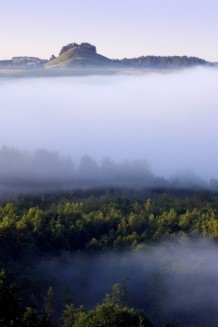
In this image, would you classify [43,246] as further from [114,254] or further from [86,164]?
[86,164]

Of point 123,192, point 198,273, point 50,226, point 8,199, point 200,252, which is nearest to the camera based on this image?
point 198,273

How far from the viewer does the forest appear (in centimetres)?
5350

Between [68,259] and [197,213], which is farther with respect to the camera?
[197,213]

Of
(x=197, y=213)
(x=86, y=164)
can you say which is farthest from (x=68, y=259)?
(x=86, y=164)

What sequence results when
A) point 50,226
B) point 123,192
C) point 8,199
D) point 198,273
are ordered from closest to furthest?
point 198,273 < point 50,226 < point 8,199 < point 123,192

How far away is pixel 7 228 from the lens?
62.8 meters

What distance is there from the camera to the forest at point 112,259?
A: 5350 cm

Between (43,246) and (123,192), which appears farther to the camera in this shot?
(123,192)

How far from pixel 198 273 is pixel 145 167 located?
80317 mm

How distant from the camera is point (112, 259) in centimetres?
6581

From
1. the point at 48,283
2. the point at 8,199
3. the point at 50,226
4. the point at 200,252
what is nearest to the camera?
the point at 48,283

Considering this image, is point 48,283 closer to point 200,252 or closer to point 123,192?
point 200,252

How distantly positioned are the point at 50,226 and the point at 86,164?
224ft

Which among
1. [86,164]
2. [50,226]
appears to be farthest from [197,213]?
[86,164]
